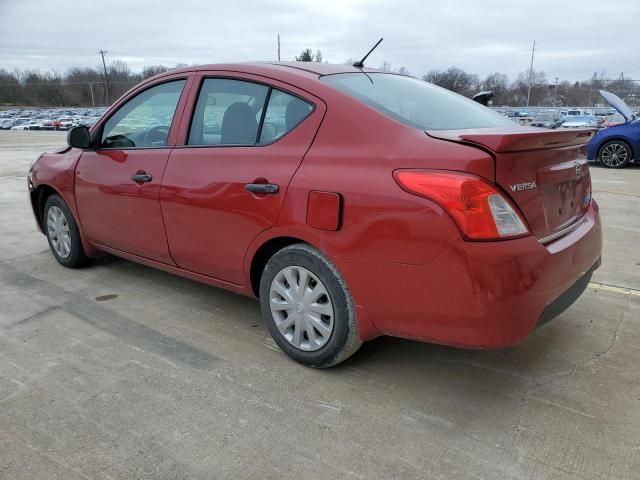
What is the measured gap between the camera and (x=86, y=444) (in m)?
2.21

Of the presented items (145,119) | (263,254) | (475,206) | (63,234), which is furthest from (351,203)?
(63,234)

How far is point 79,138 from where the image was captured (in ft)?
12.7

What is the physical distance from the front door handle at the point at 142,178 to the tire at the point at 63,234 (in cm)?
112

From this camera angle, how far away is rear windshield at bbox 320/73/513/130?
2625mm

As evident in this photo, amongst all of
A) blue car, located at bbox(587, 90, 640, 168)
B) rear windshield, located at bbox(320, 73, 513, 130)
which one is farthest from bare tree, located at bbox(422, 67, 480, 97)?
rear windshield, located at bbox(320, 73, 513, 130)

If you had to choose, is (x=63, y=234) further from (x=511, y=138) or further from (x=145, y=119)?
(x=511, y=138)

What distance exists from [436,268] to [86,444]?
1656mm

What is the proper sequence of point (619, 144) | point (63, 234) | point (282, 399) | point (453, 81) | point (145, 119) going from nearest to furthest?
point (282, 399), point (145, 119), point (63, 234), point (619, 144), point (453, 81)

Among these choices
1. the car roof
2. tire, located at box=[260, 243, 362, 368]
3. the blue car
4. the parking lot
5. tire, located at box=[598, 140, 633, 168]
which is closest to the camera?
the parking lot

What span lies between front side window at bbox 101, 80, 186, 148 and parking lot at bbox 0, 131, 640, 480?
1.15 meters

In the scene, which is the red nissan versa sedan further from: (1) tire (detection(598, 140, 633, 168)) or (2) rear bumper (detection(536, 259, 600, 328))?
(1) tire (detection(598, 140, 633, 168))

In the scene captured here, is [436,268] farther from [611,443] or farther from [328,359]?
[611,443]

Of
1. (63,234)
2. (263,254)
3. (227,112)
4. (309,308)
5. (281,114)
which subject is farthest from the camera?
(63,234)

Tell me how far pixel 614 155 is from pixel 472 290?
Answer: 12.3 metres
